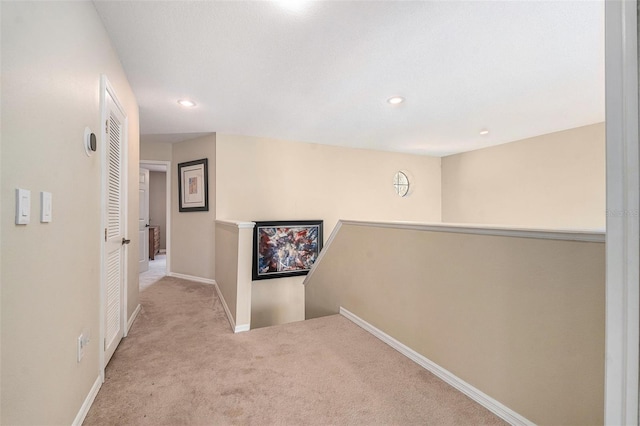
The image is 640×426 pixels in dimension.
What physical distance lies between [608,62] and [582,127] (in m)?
4.51

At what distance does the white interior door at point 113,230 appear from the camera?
1939 mm

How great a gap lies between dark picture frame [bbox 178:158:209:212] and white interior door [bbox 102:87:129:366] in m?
2.00

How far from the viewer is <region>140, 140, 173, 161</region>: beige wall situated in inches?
186

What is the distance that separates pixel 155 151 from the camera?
4.80 metres

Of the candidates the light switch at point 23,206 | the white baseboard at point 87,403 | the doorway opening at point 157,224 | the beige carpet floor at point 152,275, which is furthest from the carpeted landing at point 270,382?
the doorway opening at point 157,224

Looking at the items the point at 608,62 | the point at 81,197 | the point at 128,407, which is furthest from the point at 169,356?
the point at 608,62

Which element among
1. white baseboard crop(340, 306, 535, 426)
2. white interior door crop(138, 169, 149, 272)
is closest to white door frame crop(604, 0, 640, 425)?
white baseboard crop(340, 306, 535, 426)

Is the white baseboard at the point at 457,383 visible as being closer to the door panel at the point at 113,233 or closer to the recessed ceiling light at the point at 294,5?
the door panel at the point at 113,233

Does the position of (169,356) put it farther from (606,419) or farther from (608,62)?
(608,62)

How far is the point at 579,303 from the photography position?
A: 1227 mm

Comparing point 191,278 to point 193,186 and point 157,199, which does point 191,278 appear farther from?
point 157,199

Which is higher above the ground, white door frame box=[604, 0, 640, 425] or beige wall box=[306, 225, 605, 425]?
white door frame box=[604, 0, 640, 425]

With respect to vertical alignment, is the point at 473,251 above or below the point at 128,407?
above

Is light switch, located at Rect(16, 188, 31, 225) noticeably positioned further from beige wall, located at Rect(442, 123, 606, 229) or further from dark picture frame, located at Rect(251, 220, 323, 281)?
beige wall, located at Rect(442, 123, 606, 229)
